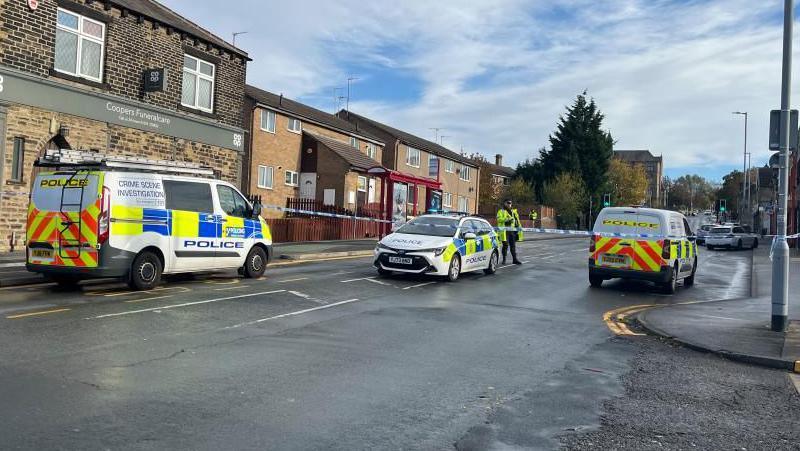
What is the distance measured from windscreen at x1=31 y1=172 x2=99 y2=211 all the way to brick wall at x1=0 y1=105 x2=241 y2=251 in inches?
234

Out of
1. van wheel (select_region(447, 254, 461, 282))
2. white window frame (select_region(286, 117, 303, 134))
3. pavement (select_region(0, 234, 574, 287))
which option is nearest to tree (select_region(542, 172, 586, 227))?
white window frame (select_region(286, 117, 303, 134))

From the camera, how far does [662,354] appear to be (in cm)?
827

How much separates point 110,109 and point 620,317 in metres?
15.0

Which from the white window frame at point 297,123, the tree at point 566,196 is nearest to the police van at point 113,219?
the white window frame at point 297,123

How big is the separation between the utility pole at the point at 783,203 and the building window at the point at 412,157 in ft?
131

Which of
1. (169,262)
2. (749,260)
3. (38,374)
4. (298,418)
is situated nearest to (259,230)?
(169,262)

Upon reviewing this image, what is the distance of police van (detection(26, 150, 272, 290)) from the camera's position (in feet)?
35.6

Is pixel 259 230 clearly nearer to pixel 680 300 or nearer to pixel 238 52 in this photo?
pixel 680 300

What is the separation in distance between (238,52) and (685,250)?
54.2 feet

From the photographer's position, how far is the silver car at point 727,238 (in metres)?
36.8

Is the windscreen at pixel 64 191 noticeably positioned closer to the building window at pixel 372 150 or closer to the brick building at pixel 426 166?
the brick building at pixel 426 166

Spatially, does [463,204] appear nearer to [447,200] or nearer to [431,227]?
[447,200]

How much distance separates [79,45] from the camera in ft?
59.9

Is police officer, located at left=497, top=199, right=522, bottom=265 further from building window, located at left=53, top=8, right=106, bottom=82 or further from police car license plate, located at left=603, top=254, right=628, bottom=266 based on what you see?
building window, located at left=53, top=8, right=106, bottom=82
